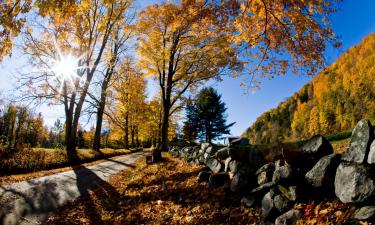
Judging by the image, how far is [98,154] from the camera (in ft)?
80.3

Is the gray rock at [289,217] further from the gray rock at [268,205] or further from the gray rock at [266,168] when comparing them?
the gray rock at [266,168]

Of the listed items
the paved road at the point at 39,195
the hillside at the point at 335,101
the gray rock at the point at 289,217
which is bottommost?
the paved road at the point at 39,195

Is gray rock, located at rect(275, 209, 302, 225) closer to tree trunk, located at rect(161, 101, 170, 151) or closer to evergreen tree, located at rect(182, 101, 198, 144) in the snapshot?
tree trunk, located at rect(161, 101, 170, 151)

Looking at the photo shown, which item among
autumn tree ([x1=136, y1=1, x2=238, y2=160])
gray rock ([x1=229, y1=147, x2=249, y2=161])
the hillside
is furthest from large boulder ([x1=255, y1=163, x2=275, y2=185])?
the hillside

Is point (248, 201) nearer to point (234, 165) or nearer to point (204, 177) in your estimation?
point (234, 165)

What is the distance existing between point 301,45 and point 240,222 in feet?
23.1

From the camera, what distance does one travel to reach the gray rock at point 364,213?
142 inches

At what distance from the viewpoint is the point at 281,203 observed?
5055mm

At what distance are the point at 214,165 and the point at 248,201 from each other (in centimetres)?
313

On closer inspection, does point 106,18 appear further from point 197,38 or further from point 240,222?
point 240,222

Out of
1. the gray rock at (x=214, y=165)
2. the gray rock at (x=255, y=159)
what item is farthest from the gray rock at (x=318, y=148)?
the gray rock at (x=214, y=165)

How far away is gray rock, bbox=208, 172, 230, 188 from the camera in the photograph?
7602 millimetres

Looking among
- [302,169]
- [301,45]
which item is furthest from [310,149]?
[301,45]

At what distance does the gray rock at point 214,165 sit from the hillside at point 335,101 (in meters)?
64.1
